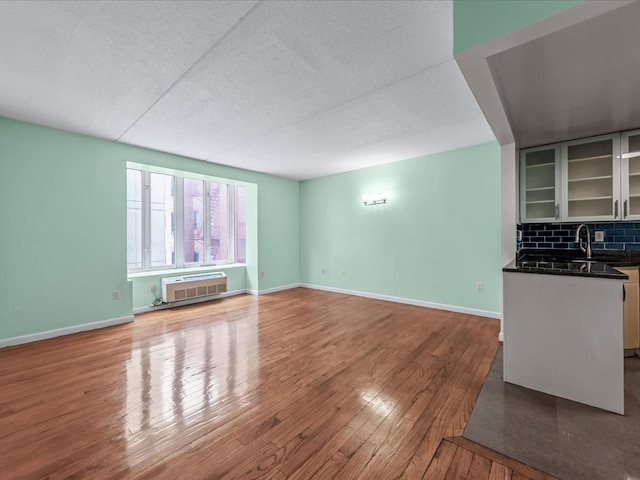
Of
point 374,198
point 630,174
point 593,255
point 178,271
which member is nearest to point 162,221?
point 178,271

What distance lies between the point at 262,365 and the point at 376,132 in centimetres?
301

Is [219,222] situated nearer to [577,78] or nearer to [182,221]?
[182,221]

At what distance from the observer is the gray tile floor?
4.48 feet

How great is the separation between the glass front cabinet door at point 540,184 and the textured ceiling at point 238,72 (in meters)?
0.61

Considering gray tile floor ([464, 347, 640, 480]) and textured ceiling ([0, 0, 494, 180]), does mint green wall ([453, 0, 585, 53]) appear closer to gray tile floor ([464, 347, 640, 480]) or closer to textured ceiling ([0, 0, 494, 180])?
textured ceiling ([0, 0, 494, 180])

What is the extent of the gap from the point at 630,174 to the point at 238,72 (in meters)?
4.09

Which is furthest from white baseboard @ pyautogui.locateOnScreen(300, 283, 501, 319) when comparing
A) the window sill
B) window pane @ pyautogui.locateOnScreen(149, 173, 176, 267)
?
window pane @ pyautogui.locateOnScreen(149, 173, 176, 267)

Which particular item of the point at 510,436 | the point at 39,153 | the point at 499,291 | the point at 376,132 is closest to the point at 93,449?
the point at 510,436

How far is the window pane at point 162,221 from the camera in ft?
15.7

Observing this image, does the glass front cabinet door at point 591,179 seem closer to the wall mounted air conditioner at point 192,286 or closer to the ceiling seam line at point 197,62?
the ceiling seam line at point 197,62

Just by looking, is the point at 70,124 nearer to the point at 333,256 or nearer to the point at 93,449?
the point at 93,449

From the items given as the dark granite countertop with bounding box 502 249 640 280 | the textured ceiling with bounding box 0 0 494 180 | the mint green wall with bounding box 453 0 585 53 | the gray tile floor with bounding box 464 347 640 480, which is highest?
the textured ceiling with bounding box 0 0 494 180

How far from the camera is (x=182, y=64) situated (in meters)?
2.08

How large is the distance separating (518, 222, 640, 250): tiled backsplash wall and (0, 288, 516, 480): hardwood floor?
4.16 ft
